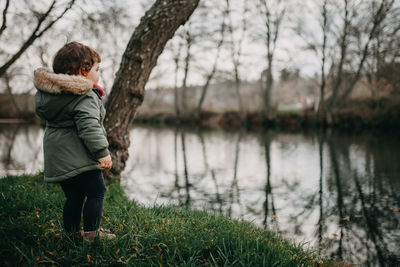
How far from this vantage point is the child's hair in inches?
90.0

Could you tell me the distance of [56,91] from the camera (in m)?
2.15

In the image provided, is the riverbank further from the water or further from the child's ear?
the child's ear

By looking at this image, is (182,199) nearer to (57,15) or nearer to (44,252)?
(44,252)

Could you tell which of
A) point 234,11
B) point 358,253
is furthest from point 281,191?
point 234,11

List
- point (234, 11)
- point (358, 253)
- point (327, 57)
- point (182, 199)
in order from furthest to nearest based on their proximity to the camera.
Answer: point (234, 11) → point (327, 57) → point (182, 199) → point (358, 253)

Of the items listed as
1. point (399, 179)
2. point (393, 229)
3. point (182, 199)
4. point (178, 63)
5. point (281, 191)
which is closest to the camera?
point (393, 229)

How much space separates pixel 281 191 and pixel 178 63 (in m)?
21.4

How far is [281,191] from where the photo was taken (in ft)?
17.7

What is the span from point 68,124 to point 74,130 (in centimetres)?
6

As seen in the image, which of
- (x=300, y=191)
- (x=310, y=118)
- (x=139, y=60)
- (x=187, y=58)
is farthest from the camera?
(x=187, y=58)

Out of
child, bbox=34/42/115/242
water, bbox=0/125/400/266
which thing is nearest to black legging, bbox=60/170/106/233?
child, bbox=34/42/115/242

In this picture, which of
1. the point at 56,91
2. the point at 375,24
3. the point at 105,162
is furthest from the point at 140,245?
the point at 375,24

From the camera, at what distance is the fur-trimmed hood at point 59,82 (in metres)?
2.13

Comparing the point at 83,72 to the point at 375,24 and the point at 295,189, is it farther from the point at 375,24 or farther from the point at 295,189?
the point at 375,24
